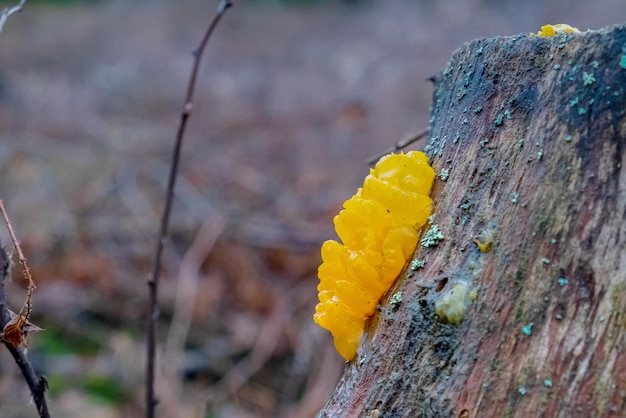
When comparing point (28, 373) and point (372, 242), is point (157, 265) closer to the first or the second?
point (28, 373)

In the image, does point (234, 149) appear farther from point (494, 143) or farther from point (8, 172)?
point (494, 143)

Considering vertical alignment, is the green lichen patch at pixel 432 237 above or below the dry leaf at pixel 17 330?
above

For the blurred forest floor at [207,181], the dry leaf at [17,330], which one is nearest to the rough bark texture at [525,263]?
the dry leaf at [17,330]

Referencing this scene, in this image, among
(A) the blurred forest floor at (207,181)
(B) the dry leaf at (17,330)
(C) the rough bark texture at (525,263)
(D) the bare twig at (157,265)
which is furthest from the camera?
(A) the blurred forest floor at (207,181)

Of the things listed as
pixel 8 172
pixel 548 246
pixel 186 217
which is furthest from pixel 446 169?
pixel 8 172

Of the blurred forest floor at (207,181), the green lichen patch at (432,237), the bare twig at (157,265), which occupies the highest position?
the blurred forest floor at (207,181)

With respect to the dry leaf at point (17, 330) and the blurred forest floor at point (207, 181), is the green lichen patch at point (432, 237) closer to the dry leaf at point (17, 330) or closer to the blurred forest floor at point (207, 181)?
the dry leaf at point (17, 330)

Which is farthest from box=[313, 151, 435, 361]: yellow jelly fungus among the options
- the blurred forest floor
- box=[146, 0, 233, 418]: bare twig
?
the blurred forest floor

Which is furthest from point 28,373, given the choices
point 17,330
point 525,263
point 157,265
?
point 525,263

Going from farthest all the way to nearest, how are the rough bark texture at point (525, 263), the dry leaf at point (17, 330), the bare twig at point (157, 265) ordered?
1. the bare twig at point (157, 265)
2. the dry leaf at point (17, 330)
3. the rough bark texture at point (525, 263)
